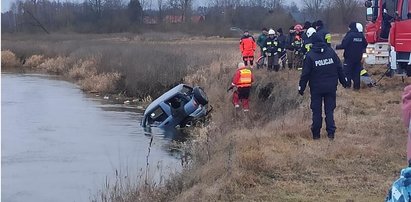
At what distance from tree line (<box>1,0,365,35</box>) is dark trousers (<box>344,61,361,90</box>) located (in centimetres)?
4386

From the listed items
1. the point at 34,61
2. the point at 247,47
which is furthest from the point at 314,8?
the point at 247,47

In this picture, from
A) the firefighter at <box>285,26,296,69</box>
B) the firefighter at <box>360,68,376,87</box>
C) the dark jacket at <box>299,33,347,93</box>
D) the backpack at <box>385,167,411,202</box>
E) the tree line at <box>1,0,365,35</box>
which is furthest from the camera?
the tree line at <box>1,0,365,35</box>

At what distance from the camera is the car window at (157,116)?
65.1ft

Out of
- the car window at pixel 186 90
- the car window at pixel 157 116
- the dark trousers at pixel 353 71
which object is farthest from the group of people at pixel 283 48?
the dark trousers at pixel 353 71

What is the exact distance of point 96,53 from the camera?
37.1 meters

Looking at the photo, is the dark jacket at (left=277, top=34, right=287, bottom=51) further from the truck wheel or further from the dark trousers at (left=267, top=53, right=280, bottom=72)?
the truck wheel

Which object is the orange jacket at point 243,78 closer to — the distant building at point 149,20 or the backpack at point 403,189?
the backpack at point 403,189

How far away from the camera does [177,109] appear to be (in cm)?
1980

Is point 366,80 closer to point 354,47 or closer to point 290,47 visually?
point 354,47

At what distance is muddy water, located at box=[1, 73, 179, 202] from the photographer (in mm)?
12844

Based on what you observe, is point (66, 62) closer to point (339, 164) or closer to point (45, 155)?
point (45, 155)

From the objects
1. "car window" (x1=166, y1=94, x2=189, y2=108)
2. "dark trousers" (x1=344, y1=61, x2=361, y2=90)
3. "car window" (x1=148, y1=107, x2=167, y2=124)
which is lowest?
"car window" (x1=148, y1=107, x2=167, y2=124)

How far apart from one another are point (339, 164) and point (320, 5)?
66.4 meters

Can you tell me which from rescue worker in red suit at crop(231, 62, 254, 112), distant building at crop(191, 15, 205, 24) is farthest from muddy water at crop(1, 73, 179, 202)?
distant building at crop(191, 15, 205, 24)
